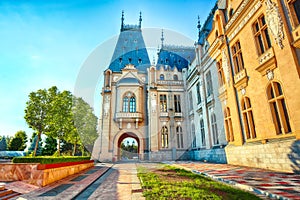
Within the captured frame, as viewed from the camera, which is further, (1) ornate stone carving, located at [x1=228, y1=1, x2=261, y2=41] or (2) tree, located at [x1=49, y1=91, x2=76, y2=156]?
(2) tree, located at [x1=49, y1=91, x2=76, y2=156]

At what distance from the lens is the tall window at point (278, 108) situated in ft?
26.5

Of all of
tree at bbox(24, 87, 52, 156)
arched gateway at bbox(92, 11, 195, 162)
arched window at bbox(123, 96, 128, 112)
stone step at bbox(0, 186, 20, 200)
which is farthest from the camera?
arched window at bbox(123, 96, 128, 112)

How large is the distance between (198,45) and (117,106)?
13.3 metres

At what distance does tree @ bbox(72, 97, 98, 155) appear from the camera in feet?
74.5

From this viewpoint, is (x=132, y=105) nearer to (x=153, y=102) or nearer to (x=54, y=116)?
(x=153, y=102)

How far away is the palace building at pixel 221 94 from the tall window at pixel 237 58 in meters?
0.07

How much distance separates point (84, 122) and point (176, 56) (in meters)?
19.7

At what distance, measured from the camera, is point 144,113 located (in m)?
24.2

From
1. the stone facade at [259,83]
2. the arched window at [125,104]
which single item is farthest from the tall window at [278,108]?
the arched window at [125,104]

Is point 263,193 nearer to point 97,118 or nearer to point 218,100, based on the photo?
point 218,100

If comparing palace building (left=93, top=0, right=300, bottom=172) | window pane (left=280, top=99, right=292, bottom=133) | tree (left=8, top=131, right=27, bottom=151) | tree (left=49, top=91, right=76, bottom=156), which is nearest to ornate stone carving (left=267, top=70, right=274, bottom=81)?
palace building (left=93, top=0, right=300, bottom=172)

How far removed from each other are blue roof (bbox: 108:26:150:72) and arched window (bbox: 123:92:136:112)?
5.35 m

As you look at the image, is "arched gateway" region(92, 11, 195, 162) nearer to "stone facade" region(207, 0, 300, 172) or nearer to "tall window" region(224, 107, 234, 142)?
"tall window" region(224, 107, 234, 142)

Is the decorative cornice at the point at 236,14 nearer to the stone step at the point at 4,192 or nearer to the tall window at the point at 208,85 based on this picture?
the tall window at the point at 208,85
